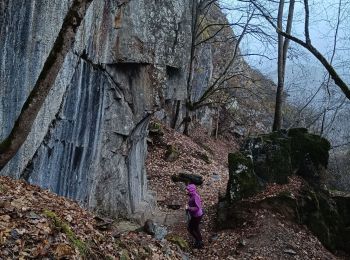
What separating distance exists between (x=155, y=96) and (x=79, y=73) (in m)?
3.66

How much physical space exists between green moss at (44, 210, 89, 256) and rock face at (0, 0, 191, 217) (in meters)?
1.85

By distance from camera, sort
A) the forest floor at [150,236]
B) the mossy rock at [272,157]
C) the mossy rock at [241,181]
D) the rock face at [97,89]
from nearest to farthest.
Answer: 1. the forest floor at [150,236]
2. the rock face at [97,89]
3. the mossy rock at [241,181]
4. the mossy rock at [272,157]

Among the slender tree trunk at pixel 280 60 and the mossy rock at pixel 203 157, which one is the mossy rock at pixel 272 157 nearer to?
the slender tree trunk at pixel 280 60

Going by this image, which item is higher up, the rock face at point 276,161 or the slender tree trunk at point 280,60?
the slender tree trunk at point 280,60

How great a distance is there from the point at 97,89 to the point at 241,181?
4672mm

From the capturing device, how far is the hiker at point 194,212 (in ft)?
34.0

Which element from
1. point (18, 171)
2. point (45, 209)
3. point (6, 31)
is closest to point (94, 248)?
point (45, 209)

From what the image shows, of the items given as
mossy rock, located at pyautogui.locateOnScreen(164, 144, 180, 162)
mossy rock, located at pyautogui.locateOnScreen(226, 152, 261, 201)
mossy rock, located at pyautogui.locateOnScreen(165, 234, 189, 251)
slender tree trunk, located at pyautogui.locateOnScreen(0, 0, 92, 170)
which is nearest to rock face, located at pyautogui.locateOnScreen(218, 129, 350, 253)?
mossy rock, located at pyautogui.locateOnScreen(226, 152, 261, 201)

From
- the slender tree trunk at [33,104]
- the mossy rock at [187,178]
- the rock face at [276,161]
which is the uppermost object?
the slender tree trunk at [33,104]

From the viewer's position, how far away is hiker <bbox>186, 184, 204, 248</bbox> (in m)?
10.4

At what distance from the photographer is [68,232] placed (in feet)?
17.7

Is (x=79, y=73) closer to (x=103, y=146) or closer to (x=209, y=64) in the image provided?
(x=103, y=146)


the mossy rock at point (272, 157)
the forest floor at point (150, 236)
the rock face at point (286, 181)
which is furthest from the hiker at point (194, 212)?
the mossy rock at point (272, 157)

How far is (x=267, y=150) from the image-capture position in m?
12.6
